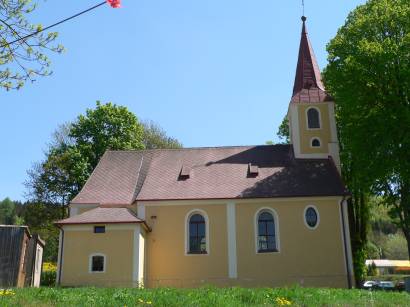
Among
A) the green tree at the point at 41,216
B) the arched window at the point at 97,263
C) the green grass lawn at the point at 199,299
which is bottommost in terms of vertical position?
the green grass lawn at the point at 199,299

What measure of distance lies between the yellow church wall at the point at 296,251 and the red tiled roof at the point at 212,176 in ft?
3.23

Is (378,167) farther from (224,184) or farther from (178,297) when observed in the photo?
(178,297)

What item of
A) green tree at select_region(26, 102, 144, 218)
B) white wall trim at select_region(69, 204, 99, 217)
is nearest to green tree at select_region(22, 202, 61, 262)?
green tree at select_region(26, 102, 144, 218)

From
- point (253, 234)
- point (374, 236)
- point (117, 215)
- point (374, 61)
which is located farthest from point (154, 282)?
point (374, 236)

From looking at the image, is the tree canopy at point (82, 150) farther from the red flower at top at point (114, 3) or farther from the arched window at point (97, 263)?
the red flower at top at point (114, 3)

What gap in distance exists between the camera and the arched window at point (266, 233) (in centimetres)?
2550

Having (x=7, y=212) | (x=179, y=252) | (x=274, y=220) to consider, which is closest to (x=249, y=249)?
(x=274, y=220)

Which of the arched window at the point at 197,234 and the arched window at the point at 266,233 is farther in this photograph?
the arched window at the point at 197,234

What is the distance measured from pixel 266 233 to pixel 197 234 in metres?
3.71

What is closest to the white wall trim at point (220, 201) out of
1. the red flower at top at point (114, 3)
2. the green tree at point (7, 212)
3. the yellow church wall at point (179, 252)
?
the yellow church wall at point (179, 252)

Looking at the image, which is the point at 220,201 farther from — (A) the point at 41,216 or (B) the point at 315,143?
(A) the point at 41,216

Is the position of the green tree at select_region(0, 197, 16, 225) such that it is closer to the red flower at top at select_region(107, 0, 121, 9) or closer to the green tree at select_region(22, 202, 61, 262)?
the green tree at select_region(22, 202, 61, 262)

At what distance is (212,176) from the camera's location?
1113 inches

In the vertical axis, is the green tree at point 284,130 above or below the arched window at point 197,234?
above
